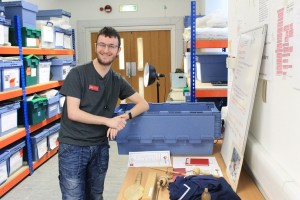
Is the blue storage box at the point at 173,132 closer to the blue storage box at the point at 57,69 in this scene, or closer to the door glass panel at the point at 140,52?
the blue storage box at the point at 57,69

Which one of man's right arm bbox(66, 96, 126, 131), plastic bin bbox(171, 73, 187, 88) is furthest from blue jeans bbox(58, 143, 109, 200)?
plastic bin bbox(171, 73, 187, 88)

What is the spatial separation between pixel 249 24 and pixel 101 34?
2.74ft

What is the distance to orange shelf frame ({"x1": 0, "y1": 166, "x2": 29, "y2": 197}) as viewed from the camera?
10.1 feet

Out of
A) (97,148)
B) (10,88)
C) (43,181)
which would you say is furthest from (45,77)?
(97,148)

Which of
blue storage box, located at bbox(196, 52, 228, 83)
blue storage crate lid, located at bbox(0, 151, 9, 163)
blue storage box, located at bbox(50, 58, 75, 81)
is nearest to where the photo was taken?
blue storage box, located at bbox(196, 52, 228, 83)

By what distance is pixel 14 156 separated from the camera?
131 inches

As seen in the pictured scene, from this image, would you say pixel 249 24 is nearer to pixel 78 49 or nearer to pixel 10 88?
pixel 10 88

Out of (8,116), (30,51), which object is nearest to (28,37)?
(30,51)

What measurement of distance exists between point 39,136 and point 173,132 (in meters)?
2.47

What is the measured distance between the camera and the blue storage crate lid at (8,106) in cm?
307

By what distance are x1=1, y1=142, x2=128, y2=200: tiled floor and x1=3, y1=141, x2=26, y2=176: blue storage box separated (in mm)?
185

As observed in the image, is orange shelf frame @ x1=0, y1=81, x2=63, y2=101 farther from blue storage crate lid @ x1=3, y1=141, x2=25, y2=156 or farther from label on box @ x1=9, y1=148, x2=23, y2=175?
label on box @ x1=9, y1=148, x2=23, y2=175

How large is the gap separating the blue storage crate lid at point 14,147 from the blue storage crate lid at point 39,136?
18 centimetres

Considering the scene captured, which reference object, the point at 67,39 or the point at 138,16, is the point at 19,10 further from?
the point at 138,16
